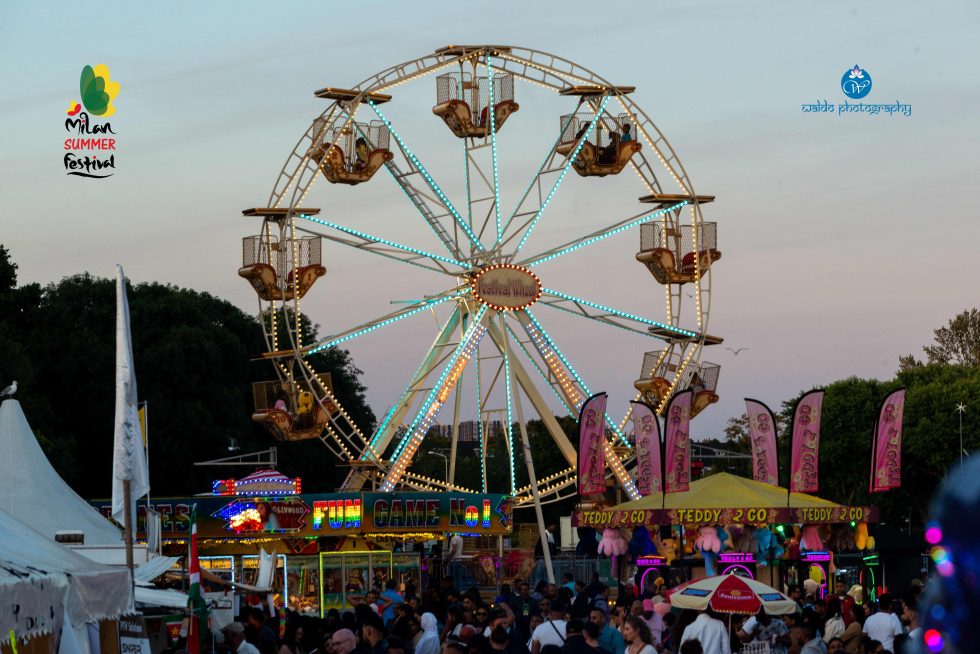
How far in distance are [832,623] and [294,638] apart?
20.3ft

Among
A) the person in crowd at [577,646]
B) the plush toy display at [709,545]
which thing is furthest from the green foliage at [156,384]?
the person in crowd at [577,646]

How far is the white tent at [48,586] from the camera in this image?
362 inches

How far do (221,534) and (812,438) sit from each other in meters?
13.8

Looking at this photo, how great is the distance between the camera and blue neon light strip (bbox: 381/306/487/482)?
3688 centimetres

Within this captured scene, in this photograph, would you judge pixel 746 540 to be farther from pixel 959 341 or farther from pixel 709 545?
pixel 959 341

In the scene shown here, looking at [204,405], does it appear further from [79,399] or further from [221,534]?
[221,534]

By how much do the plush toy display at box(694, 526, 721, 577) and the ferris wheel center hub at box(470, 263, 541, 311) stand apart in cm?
1302

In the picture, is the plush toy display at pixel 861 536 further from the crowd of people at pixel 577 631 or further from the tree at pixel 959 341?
the tree at pixel 959 341

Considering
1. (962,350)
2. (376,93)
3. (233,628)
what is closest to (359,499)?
(376,93)

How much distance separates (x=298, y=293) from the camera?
35.8 m

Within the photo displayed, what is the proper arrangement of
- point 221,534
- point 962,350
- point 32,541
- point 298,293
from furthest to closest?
point 962,350
point 298,293
point 221,534
point 32,541

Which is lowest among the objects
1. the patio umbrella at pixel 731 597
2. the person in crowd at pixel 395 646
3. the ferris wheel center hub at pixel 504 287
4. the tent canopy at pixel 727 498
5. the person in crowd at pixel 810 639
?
the person in crowd at pixel 810 639

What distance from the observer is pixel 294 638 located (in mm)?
14438

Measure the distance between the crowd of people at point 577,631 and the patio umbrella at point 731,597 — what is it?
0.18m
